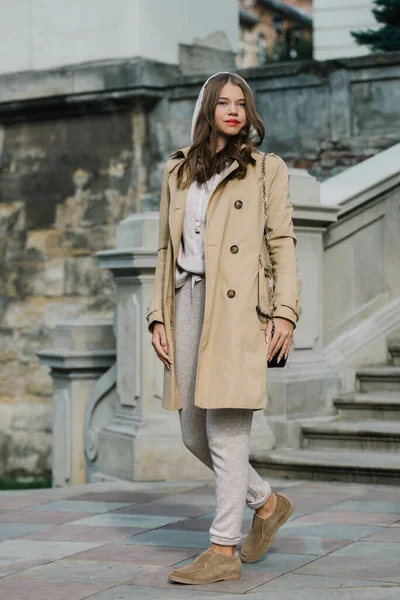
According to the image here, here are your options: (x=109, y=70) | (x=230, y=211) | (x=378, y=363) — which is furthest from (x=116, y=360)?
(x=109, y=70)

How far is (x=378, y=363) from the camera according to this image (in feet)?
26.2

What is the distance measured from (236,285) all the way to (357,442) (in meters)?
2.88

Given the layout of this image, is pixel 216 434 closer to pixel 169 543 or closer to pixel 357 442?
pixel 169 543

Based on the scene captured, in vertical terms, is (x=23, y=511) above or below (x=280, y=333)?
below

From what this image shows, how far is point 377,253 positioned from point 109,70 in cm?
429

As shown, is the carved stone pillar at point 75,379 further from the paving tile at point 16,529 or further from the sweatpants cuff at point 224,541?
the sweatpants cuff at point 224,541

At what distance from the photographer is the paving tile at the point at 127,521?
568 centimetres

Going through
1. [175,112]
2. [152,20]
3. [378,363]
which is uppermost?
[152,20]

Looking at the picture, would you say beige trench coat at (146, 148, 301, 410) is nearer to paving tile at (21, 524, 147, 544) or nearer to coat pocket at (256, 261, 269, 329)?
coat pocket at (256, 261, 269, 329)

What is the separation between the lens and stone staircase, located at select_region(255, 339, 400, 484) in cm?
662

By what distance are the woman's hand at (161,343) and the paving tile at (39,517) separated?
1529 millimetres

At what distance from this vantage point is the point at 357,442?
7.07 metres

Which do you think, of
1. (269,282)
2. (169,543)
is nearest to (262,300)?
(269,282)

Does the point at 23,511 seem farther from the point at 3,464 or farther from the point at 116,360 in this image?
the point at 3,464
